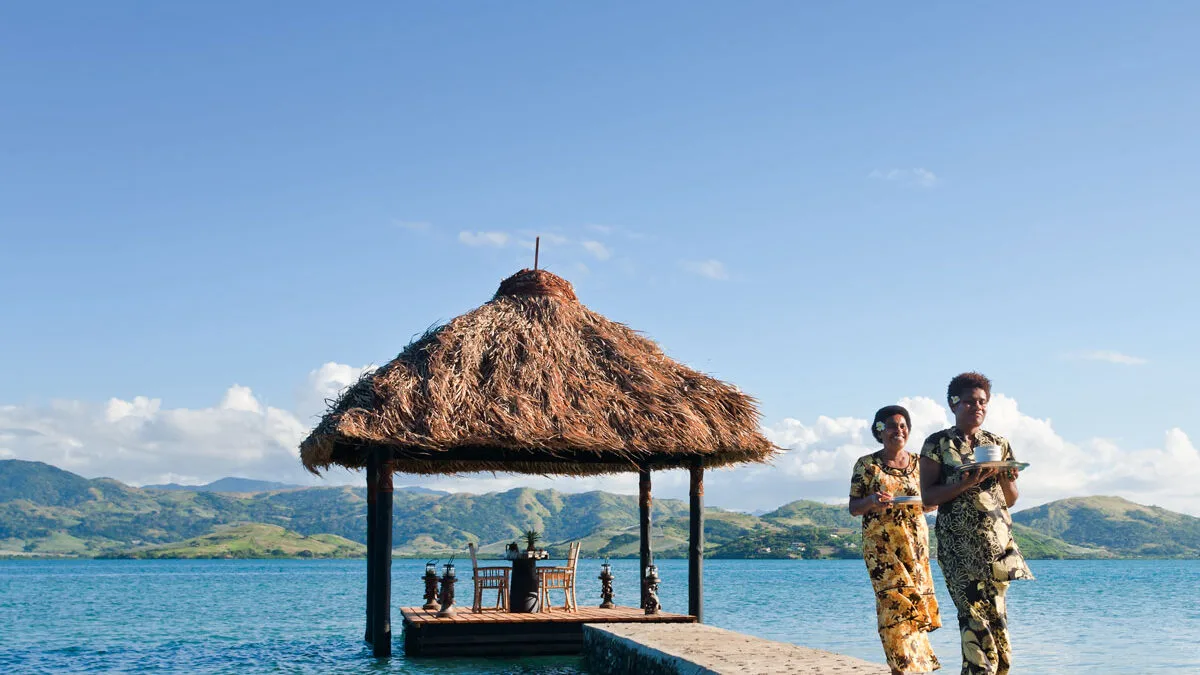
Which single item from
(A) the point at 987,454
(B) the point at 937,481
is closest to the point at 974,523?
(B) the point at 937,481

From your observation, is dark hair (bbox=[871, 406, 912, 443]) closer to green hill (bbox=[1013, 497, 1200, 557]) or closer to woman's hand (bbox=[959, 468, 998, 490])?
woman's hand (bbox=[959, 468, 998, 490])

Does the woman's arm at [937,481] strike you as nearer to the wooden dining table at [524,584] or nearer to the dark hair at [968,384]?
the dark hair at [968,384]

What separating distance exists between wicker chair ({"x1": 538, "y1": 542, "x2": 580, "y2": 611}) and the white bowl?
10512mm

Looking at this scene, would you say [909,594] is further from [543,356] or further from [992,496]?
[543,356]

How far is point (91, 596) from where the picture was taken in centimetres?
5744

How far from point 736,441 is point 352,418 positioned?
198 inches

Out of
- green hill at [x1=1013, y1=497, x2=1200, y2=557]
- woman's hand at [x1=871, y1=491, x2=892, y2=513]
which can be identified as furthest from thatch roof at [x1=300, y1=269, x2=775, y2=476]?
green hill at [x1=1013, y1=497, x2=1200, y2=557]

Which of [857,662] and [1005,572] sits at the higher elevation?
[1005,572]

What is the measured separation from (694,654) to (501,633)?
4797mm

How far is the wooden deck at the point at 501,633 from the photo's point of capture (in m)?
14.6

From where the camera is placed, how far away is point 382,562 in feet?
46.5

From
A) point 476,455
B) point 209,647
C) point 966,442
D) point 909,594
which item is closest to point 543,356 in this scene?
point 476,455

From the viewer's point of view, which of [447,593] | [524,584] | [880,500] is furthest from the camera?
[524,584]

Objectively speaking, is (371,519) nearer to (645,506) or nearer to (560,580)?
(560,580)
